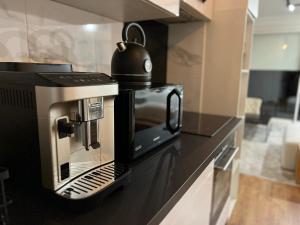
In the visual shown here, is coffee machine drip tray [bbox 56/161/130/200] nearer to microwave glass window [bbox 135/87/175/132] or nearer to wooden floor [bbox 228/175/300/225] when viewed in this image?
microwave glass window [bbox 135/87/175/132]

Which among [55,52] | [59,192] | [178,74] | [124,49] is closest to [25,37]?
[55,52]

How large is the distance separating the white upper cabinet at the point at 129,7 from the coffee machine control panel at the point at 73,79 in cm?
52

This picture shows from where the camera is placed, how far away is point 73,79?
0.56m

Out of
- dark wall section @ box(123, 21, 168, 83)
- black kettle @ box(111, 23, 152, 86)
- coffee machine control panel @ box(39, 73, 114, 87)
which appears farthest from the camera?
dark wall section @ box(123, 21, 168, 83)

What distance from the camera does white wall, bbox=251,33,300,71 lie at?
4820 millimetres

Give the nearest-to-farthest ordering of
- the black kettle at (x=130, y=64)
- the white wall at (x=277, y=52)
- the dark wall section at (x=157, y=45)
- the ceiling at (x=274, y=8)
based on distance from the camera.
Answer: the black kettle at (x=130, y=64) < the dark wall section at (x=157, y=45) < the ceiling at (x=274, y=8) < the white wall at (x=277, y=52)

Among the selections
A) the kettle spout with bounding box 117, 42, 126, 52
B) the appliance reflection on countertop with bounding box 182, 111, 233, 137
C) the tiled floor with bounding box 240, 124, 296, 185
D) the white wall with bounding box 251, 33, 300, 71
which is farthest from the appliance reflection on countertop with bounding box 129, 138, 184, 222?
the white wall with bounding box 251, 33, 300, 71

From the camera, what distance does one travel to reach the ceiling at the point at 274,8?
3614 mm

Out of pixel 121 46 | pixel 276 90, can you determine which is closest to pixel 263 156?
pixel 276 90

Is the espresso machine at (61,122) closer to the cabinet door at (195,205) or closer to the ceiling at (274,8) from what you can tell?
the cabinet door at (195,205)

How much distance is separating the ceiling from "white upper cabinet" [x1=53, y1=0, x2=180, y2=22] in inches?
124

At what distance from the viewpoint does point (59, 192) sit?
0.58m

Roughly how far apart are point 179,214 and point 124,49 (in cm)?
66

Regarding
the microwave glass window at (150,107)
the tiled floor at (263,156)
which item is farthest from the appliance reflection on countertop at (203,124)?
the tiled floor at (263,156)
